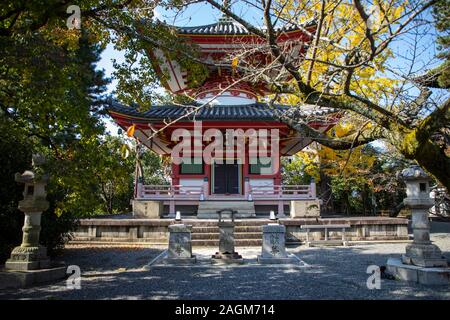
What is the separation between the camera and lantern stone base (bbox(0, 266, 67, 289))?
19.2 ft

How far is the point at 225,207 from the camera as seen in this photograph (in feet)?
47.5

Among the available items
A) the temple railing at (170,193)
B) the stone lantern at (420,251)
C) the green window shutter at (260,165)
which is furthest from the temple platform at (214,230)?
the stone lantern at (420,251)

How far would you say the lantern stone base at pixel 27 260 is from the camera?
20.6ft

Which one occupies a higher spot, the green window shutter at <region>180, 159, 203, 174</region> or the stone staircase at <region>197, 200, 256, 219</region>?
the green window shutter at <region>180, 159, 203, 174</region>

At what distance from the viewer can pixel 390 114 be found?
577cm

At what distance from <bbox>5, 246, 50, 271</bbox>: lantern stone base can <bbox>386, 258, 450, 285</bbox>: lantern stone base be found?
7.18 m

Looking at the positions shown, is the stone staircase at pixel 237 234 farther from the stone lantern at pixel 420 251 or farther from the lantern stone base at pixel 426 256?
the lantern stone base at pixel 426 256

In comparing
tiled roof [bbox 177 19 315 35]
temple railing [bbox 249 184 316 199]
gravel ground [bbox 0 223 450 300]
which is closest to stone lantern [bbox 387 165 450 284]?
gravel ground [bbox 0 223 450 300]

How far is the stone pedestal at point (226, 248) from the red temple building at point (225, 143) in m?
5.36

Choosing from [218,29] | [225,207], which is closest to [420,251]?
[225,207]

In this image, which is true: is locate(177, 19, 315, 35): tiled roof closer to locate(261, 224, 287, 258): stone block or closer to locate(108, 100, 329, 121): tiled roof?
locate(108, 100, 329, 121): tiled roof

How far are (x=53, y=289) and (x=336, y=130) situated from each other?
48.7 feet
